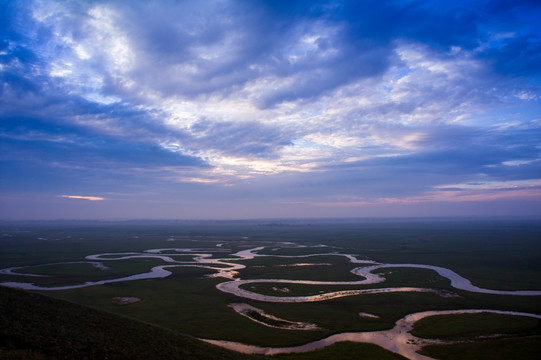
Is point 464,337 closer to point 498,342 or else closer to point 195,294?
point 498,342

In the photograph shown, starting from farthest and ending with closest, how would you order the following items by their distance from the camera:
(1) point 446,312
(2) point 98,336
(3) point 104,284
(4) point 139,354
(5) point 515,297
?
(3) point 104,284, (5) point 515,297, (1) point 446,312, (2) point 98,336, (4) point 139,354

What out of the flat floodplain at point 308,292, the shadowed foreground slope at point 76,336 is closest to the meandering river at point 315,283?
the flat floodplain at point 308,292

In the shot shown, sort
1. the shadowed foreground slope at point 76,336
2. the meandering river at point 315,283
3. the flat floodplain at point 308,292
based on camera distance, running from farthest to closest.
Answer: the flat floodplain at point 308,292 → the meandering river at point 315,283 → the shadowed foreground slope at point 76,336

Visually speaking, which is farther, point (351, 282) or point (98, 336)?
point (351, 282)

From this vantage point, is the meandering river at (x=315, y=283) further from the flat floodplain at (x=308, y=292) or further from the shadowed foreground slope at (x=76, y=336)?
the shadowed foreground slope at (x=76, y=336)

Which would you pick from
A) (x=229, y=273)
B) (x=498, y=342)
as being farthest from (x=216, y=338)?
(x=229, y=273)

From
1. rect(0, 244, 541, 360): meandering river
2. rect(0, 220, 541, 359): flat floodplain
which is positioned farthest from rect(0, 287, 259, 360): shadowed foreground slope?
rect(0, 220, 541, 359): flat floodplain

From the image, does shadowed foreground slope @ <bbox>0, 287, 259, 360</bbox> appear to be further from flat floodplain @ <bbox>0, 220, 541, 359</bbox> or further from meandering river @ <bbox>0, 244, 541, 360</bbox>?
flat floodplain @ <bbox>0, 220, 541, 359</bbox>

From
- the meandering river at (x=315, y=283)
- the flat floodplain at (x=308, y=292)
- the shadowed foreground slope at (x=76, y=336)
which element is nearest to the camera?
the shadowed foreground slope at (x=76, y=336)

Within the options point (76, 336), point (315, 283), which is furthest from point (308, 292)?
point (76, 336)
